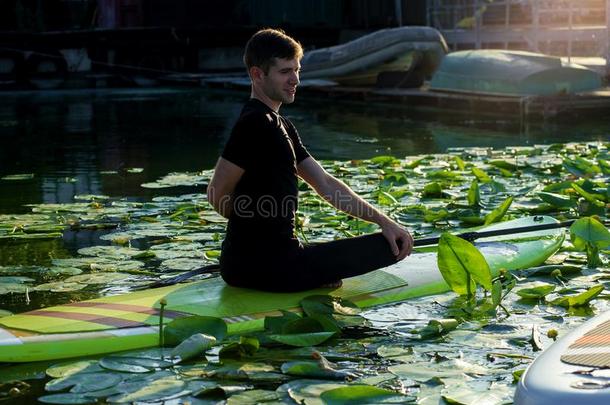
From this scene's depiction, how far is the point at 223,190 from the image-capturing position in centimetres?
424

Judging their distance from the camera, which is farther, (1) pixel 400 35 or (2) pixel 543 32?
(2) pixel 543 32

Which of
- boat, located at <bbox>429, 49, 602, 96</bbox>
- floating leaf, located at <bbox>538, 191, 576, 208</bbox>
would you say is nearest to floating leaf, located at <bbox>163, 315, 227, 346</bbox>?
floating leaf, located at <bbox>538, 191, 576, 208</bbox>

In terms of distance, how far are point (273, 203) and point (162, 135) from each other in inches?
358

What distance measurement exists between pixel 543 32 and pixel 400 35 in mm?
3040

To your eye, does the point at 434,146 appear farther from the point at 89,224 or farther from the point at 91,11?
the point at 91,11

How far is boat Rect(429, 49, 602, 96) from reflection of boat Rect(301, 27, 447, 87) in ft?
7.00

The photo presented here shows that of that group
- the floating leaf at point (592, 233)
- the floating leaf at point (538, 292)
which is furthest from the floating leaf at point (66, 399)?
the floating leaf at point (592, 233)

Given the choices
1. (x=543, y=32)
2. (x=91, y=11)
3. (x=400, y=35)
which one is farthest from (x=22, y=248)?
(x=91, y=11)

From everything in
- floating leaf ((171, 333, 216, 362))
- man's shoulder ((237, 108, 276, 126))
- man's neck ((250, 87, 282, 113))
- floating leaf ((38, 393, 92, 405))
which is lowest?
floating leaf ((38, 393, 92, 405))

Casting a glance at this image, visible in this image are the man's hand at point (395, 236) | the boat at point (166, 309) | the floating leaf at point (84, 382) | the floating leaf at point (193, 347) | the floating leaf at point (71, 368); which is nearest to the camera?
the floating leaf at point (84, 382)

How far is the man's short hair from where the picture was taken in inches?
165

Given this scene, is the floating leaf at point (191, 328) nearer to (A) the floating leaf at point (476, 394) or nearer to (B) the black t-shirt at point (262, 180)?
(B) the black t-shirt at point (262, 180)

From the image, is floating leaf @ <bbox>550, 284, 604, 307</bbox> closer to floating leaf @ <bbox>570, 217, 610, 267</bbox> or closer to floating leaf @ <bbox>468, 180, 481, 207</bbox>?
floating leaf @ <bbox>570, 217, 610, 267</bbox>

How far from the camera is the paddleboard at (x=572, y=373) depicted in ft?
9.33
